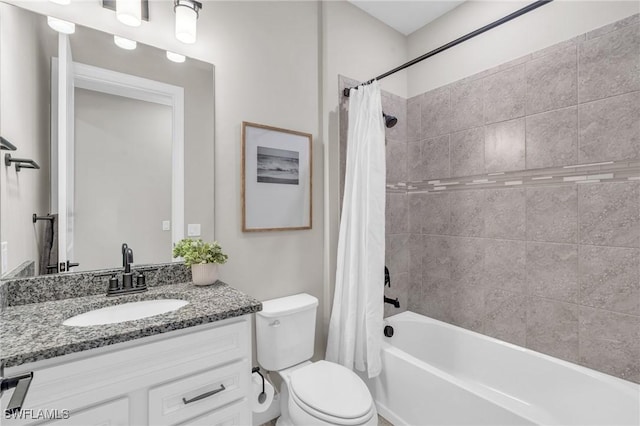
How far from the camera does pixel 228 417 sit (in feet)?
3.69

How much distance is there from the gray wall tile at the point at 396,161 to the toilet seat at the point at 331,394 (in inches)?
59.0

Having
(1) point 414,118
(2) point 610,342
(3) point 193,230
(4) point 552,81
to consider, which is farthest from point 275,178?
(2) point 610,342

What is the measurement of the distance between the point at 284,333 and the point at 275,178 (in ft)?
3.02

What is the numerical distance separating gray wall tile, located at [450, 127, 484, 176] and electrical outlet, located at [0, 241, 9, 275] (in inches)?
96.0

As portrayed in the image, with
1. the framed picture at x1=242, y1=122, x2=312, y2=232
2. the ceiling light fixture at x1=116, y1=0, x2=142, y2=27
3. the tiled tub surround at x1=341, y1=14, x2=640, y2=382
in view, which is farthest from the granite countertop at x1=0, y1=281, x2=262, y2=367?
the tiled tub surround at x1=341, y1=14, x2=640, y2=382

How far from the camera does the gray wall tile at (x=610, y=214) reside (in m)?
1.52

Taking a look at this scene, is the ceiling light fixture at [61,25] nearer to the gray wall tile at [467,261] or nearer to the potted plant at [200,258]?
the potted plant at [200,258]

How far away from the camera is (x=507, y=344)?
6.46ft

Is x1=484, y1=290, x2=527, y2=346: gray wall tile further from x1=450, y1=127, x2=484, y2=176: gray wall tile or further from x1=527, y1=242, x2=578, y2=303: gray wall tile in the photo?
x1=450, y1=127, x2=484, y2=176: gray wall tile

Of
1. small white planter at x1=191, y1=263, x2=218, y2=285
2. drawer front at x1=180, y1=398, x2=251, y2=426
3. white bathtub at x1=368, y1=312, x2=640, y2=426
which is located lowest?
white bathtub at x1=368, y1=312, x2=640, y2=426

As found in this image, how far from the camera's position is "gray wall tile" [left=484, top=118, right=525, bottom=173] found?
1935mm

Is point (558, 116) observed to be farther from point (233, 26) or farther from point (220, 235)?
point (220, 235)

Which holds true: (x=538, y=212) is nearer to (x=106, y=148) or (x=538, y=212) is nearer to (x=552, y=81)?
(x=552, y=81)

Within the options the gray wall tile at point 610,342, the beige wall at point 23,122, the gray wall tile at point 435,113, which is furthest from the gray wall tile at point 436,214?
the beige wall at point 23,122
